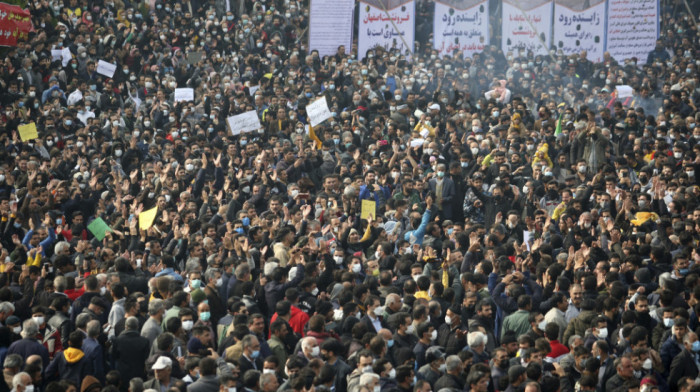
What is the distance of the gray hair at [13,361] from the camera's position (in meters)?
8.36

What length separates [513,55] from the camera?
A: 81.1ft

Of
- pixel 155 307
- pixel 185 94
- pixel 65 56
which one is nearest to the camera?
pixel 155 307

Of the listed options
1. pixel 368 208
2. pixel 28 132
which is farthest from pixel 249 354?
pixel 28 132

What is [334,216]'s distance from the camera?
1326 cm

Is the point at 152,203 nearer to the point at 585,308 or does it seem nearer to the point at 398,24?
the point at 585,308

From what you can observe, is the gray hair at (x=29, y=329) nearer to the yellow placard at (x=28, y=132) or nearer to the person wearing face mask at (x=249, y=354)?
the person wearing face mask at (x=249, y=354)

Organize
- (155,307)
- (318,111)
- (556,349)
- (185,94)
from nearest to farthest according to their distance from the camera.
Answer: (556,349)
(155,307)
(318,111)
(185,94)

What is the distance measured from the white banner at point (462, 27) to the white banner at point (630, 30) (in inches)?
122

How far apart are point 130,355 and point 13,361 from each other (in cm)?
109

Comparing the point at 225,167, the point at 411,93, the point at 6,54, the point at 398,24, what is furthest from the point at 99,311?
the point at 398,24

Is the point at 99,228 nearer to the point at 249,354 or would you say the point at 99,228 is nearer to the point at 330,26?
the point at 249,354

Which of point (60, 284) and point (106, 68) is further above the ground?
point (106, 68)

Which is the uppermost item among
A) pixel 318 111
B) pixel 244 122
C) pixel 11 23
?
pixel 11 23

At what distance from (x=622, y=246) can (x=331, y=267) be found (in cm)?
335
